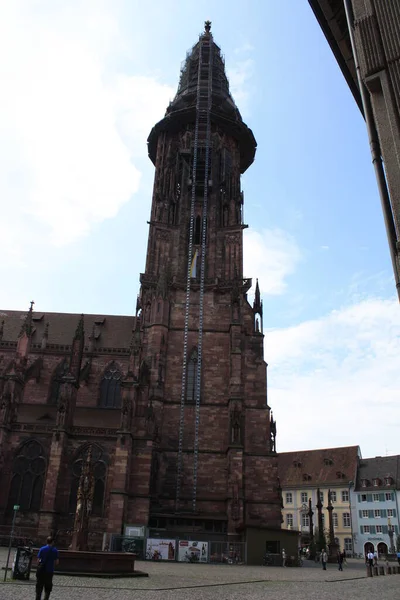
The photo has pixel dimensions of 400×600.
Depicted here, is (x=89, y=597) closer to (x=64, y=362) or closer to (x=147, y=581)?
(x=147, y=581)

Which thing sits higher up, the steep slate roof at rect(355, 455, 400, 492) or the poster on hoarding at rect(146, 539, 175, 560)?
the steep slate roof at rect(355, 455, 400, 492)

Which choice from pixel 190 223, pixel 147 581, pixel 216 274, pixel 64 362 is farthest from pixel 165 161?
pixel 147 581

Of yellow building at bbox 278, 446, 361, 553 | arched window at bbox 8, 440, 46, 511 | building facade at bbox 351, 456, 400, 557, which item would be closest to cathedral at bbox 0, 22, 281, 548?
arched window at bbox 8, 440, 46, 511

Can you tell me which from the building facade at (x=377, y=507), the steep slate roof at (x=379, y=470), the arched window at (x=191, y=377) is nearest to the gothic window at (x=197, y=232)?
the arched window at (x=191, y=377)

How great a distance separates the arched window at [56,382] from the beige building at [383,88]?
31232 mm

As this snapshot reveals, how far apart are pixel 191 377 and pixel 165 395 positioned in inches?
78.2

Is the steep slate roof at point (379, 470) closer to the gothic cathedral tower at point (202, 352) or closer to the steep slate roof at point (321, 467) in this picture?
the steep slate roof at point (321, 467)

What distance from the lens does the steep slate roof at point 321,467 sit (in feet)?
200

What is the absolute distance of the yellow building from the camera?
5938cm

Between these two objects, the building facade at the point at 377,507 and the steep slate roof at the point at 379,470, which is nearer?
the building facade at the point at 377,507

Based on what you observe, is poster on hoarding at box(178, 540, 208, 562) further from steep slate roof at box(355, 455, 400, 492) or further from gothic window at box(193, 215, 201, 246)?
steep slate roof at box(355, 455, 400, 492)

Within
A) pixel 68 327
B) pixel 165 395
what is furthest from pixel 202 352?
pixel 68 327

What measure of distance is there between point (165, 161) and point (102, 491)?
82.0 feet

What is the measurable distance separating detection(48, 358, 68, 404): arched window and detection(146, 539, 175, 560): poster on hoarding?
45.9 feet
